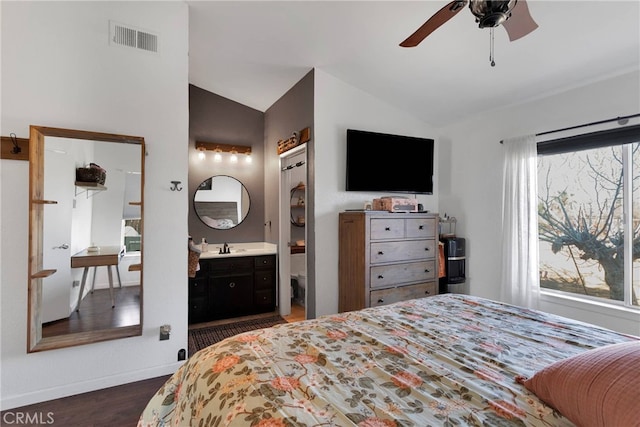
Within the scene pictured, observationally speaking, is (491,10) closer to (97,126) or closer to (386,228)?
(386,228)

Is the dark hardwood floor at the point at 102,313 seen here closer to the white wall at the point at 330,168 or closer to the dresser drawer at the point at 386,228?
the white wall at the point at 330,168

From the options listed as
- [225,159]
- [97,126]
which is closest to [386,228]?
[225,159]

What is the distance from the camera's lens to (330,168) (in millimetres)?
3275

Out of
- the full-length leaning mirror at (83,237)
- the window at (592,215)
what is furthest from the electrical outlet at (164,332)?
the window at (592,215)

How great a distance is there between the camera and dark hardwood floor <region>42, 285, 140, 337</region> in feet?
6.99

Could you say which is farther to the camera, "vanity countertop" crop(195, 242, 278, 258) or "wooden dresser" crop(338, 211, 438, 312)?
"vanity countertop" crop(195, 242, 278, 258)

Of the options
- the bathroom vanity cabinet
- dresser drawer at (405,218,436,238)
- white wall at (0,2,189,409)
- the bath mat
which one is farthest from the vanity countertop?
dresser drawer at (405,218,436,238)

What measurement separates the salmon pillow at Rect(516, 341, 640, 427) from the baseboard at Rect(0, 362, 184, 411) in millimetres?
2514

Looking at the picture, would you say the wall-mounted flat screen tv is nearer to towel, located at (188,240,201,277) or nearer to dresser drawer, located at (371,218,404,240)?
dresser drawer, located at (371,218,404,240)

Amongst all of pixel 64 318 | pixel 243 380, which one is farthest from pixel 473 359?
pixel 64 318

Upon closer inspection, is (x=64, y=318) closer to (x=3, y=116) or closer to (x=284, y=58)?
(x=3, y=116)

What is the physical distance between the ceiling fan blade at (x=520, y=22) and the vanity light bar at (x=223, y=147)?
11.2ft

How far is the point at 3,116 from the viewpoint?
6.45 ft

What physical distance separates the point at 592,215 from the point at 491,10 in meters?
2.47
